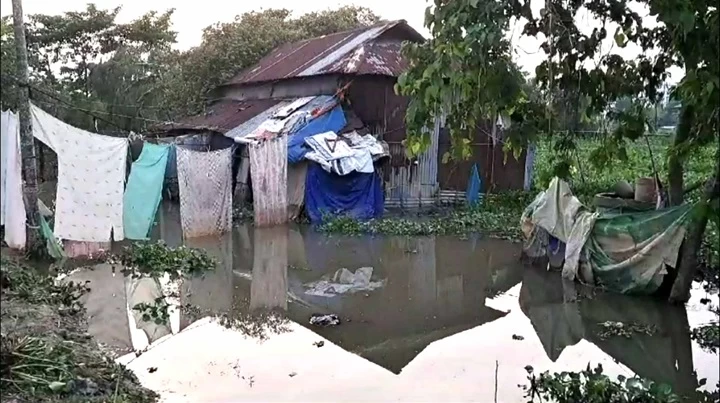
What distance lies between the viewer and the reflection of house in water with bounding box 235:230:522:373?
6.22 metres

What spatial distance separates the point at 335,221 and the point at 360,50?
17.0 ft

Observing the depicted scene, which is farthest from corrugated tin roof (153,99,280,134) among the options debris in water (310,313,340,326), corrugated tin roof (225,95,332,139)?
debris in water (310,313,340,326)

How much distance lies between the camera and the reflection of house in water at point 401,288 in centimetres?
622

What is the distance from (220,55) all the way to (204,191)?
38.9 ft

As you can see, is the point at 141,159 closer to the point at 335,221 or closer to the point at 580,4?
the point at 335,221

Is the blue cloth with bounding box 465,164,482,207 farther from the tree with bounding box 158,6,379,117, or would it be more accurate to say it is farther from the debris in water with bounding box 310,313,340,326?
the tree with bounding box 158,6,379,117

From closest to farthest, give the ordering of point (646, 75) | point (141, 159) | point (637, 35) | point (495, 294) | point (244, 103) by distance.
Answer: point (637, 35) < point (646, 75) < point (495, 294) < point (141, 159) < point (244, 103)

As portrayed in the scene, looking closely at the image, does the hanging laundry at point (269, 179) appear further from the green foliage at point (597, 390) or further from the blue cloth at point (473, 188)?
the green foliage at point (597, 390)

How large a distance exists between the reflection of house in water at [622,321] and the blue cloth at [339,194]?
570cm

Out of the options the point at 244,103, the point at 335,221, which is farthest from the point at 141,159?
the point at 244,103

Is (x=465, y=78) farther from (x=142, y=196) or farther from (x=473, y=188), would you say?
(x=473, y=188)

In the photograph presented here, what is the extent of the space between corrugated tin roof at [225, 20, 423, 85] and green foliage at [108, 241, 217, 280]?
6986 millimetres

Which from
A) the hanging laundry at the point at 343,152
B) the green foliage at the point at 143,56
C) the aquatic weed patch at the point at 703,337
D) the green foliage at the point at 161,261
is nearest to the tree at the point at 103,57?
the green foliage at the point at 143,56

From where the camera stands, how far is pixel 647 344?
19.8 ft
